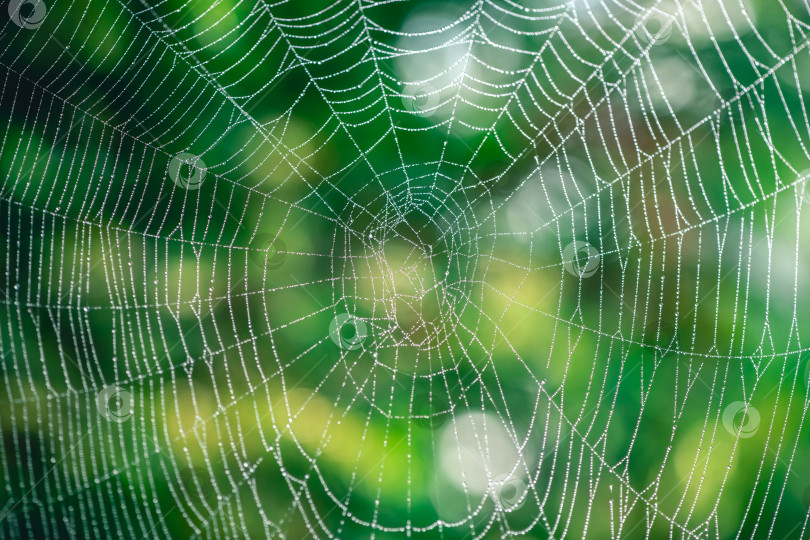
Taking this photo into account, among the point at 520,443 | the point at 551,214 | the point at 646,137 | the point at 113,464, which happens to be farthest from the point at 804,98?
the point at 113,464

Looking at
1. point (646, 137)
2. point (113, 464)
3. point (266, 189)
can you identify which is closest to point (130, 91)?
point (266, 189)

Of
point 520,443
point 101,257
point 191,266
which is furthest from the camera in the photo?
point 520,443

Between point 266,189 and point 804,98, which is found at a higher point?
point 804,98

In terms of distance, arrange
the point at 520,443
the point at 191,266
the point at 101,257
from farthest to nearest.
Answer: the point at 520,443 < the point at 191,266 < the point at 101,257

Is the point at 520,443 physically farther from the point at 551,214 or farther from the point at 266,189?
the point at 266,189

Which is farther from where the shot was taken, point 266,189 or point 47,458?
point 266,189

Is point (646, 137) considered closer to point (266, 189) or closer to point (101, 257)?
point (266, 189)

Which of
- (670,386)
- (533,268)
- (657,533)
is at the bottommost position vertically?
(657,533)
